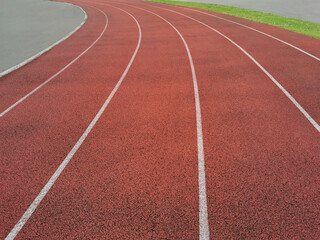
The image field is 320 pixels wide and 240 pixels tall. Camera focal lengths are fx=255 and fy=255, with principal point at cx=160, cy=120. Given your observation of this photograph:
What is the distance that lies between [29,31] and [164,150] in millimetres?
15207

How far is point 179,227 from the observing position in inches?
116

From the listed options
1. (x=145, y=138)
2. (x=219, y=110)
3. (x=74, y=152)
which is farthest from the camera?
(x=219, y=110)

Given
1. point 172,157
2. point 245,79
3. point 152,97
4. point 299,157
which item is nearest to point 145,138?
point 172,157

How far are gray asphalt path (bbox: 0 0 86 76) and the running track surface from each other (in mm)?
2856

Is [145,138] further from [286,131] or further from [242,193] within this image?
[286,131]

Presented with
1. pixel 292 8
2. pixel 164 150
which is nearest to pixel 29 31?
pixel 164 150

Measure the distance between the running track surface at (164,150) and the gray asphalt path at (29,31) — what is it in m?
2.86

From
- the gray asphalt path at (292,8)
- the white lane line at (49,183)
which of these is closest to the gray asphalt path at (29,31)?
the white lane line at (49,183)

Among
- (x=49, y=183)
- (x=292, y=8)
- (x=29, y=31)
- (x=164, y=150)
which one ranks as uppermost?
(x=292, y=8)

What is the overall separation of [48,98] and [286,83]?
6252 millimetres

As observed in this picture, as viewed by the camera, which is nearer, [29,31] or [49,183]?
[49,183]

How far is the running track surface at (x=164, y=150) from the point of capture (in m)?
3.04

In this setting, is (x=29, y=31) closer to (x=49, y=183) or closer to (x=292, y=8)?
(x=49, y=183)

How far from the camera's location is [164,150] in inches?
170
